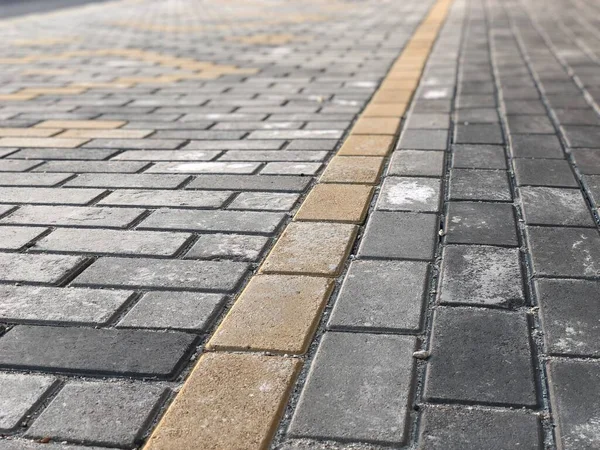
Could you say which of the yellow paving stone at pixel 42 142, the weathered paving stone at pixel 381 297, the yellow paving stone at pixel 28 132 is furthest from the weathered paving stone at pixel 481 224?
the yellow paving stone at pixel 28 132

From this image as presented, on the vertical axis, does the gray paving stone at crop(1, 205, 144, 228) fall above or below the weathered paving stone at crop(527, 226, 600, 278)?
above

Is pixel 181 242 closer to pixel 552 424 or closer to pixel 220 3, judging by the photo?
pixel 552 424

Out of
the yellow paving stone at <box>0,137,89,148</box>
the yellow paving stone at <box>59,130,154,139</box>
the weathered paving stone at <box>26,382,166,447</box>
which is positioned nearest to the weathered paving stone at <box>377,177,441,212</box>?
the weathered paving stone at <box>26,382,166,447</box>

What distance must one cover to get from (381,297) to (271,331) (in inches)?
14.5

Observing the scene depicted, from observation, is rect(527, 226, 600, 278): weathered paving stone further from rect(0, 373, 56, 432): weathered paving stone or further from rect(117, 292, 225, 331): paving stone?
rect(0, 373, 56, 432): weathered paving stone

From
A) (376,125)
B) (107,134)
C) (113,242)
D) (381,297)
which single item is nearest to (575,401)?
(381,297)

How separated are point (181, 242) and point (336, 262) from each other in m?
0.61

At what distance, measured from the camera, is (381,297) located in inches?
89.8

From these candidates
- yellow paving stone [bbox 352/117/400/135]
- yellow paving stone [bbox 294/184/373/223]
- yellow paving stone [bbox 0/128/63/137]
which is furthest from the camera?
yellow paving stone [bbox 0/128/63/137]

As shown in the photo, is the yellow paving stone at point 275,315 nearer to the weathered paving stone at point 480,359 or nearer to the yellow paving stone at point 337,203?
the weathered paving stone at point 480,359

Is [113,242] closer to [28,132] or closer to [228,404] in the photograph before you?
[228,404]

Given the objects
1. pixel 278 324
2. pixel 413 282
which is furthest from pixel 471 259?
pixel 278 324

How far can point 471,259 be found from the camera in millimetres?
2547

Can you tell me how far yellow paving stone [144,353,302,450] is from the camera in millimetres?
1661
